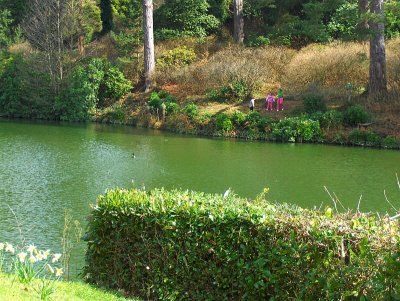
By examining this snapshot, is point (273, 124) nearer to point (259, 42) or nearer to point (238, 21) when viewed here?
point (259, 42)

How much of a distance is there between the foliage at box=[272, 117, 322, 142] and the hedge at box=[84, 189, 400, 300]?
18.8 meters

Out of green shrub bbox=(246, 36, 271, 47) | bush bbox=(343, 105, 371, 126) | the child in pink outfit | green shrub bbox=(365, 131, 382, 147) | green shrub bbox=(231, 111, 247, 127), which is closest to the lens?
green shrub bbox=(365, 131, 382, 147)

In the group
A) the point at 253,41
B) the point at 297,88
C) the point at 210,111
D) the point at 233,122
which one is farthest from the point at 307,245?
the point at 253,41

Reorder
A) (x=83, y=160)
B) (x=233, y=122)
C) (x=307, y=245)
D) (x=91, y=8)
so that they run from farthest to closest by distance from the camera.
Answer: (x=91, y=8) → (x=233, y=122) → (x=83, y=160) → (x=307, y=245)

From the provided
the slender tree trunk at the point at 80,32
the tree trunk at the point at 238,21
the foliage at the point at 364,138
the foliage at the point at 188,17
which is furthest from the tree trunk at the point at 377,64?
the slender tree trunk at the point at 80,32

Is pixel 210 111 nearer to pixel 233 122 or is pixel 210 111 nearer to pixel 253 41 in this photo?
pixel 233 122

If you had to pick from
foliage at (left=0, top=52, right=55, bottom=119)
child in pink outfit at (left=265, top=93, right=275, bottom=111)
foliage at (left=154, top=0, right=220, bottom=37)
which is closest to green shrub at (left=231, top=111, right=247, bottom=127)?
child in pink outfit at (left=265, top=93, right=275, bottom=111)

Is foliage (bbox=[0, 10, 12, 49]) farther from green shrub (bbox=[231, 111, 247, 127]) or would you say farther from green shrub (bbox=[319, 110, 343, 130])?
green shrub (bbox=[319, 110, 343, 130])

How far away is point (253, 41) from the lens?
35406 millimetres

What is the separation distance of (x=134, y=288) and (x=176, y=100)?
25.5 m

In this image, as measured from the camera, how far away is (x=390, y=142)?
23.6m

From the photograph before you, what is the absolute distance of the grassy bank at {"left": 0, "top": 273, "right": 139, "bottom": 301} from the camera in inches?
195

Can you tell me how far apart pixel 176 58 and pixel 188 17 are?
413cm

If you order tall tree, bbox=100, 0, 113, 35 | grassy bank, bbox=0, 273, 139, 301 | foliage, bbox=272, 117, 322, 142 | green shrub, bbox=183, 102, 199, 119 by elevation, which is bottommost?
grassy bank, bbox=0, 273, 139, 301
